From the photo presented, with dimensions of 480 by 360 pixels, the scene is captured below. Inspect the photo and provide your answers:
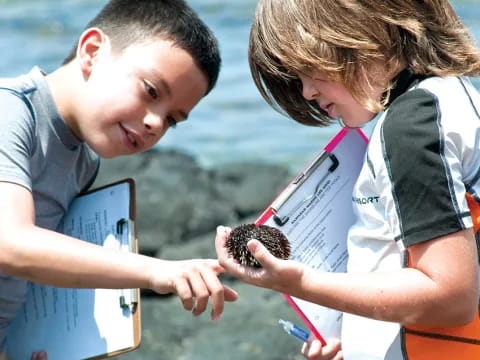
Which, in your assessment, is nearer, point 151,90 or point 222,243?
point 222,243

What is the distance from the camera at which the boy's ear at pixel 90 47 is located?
13.1ft

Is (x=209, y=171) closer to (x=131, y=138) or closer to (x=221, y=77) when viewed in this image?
(x=221, y=77)

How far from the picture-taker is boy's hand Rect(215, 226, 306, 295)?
2902 mm

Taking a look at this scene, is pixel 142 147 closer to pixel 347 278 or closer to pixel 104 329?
pixel 104 329

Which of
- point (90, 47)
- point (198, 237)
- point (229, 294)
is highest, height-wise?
point (90, 47)

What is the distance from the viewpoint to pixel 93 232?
3932 mm

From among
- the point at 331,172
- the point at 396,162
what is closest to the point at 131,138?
the point at 331,172

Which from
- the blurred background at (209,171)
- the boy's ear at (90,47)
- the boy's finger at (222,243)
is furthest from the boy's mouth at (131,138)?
the blurred background at (209,171)

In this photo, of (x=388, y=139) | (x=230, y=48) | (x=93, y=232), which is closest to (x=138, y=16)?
(x=93, y=232)

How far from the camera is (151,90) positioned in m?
3.80

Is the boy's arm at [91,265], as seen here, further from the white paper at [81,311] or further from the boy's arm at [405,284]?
the white paper at [81,311]

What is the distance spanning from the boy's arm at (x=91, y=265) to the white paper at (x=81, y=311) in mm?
463

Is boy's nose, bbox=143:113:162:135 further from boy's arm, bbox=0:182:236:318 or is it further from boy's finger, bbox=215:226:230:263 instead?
boy's finger, bbox=215:226:230:263

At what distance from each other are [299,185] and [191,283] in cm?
64
